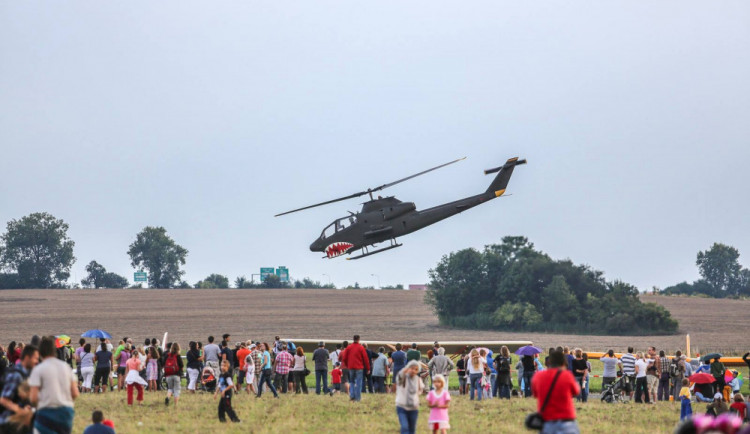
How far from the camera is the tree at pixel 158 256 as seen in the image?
156m

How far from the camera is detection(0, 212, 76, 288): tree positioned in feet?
480

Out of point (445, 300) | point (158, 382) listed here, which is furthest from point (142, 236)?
point (158, 382)

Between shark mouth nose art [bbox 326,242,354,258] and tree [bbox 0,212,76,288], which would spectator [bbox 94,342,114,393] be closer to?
shark mouth nose art [bbox 326,242,354,258]

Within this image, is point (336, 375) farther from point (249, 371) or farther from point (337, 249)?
point (337, 249)

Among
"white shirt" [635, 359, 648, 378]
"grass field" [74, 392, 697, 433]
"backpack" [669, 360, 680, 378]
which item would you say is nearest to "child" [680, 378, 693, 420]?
"grass field" [74, 392, 697, 433]

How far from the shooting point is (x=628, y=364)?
26.2 metres

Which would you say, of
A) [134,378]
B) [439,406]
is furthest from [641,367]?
[134,378]

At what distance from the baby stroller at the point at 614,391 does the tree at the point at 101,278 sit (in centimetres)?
13905

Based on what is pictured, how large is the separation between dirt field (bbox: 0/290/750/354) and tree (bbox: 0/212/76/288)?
32.1m

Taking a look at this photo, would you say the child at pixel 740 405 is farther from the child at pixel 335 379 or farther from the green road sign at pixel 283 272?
the green road sign at pixel 283 272

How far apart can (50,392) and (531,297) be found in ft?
263

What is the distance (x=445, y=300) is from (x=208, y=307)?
28.0 m

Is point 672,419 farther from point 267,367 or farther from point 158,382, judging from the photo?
point 158,382

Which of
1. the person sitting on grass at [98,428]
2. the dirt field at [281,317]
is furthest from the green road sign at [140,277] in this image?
the person sitting on grass at [98,428]
